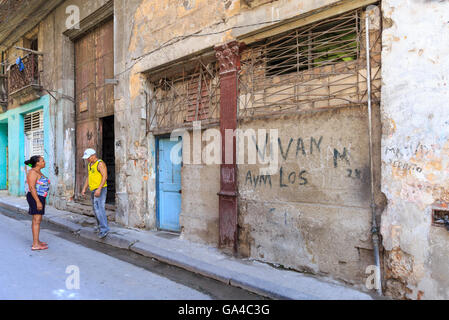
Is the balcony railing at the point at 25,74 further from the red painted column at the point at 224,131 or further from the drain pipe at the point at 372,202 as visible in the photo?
the drain pipe at the point at 372,202

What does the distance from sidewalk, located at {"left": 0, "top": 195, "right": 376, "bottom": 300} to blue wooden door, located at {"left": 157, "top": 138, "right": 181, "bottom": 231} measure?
12.3 inches

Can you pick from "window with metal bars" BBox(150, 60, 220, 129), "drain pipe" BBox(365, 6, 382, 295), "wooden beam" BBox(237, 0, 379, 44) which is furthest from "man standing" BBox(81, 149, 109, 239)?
"drain pipe" BBox(365, 6, 382, 295)

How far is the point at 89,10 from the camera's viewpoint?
8.68 metres

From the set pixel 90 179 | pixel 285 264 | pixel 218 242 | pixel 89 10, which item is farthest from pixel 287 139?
pixel 89 10

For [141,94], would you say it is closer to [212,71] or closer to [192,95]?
[192,95]

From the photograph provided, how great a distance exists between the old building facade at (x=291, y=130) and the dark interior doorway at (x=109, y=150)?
0.39 feet

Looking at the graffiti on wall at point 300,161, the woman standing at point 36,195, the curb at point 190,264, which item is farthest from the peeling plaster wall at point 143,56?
the woman standing at point 36,195

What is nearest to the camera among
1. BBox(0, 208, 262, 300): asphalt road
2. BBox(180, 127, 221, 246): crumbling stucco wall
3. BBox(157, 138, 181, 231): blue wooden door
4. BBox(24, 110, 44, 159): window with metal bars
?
BBox(0, 208, 262, 300): asphalt road

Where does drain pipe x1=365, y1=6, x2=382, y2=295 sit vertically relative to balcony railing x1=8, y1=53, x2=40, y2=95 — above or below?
below

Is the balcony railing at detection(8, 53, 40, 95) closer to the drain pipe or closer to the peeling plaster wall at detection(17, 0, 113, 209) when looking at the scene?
the peeling plaster wall at detection(17, 0, 113, 209)

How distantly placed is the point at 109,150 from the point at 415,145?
7.83 m

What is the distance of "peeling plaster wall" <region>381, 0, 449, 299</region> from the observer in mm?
3213
